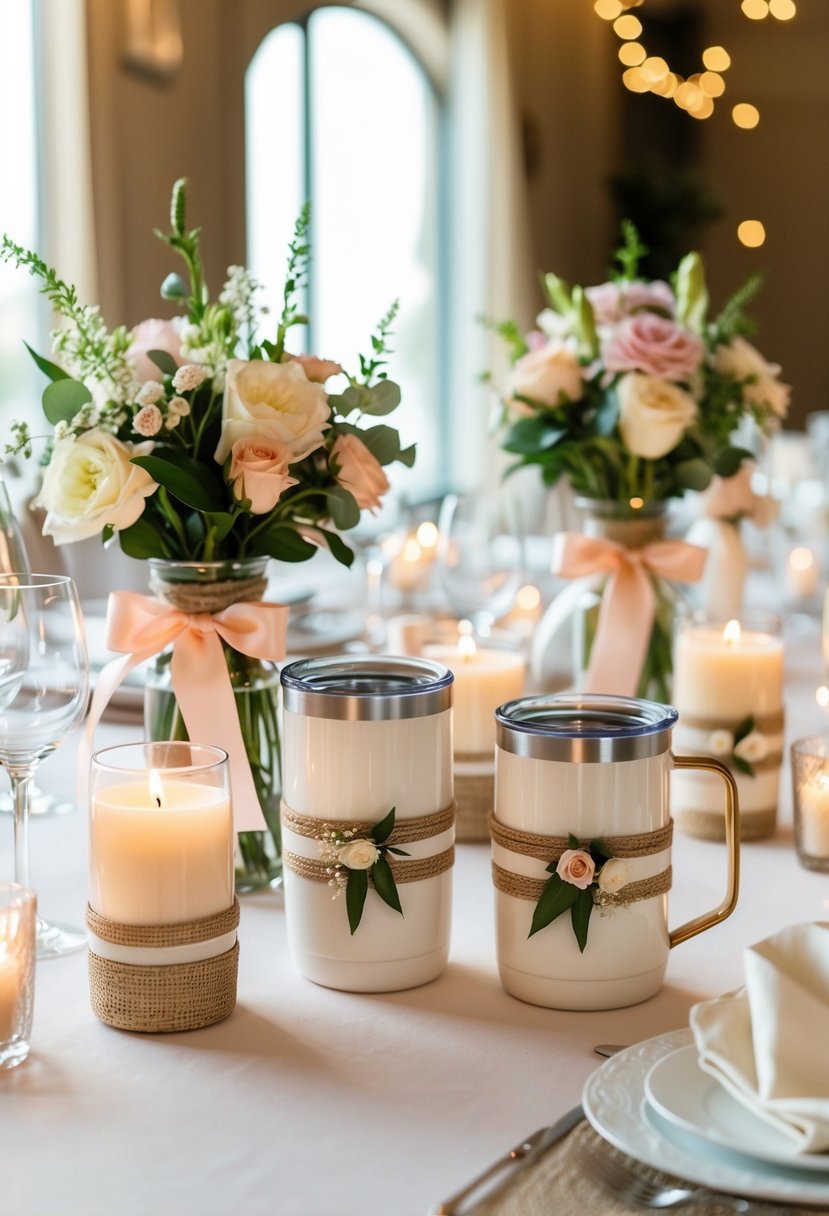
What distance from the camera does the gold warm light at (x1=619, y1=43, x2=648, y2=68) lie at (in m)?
7.67

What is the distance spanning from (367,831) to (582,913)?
15 cm

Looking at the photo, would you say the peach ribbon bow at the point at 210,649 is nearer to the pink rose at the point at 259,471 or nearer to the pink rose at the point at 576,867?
the pink rose at the point at 259,471

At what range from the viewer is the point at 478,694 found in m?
1.31

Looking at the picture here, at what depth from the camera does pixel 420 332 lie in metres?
6.00

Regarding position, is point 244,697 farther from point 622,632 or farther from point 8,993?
point 622,632

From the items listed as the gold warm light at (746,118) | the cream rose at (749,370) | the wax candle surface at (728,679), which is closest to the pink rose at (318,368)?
the wax candle surface at (728,679)

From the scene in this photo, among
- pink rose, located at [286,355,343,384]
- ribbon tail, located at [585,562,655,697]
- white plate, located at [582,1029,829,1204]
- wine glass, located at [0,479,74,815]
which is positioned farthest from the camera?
ribbon tail, located at [585,562,655,697]

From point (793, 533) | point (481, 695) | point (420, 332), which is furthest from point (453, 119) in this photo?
point (481, 695)

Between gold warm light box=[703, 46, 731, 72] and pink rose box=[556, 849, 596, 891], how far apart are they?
7.22 meters

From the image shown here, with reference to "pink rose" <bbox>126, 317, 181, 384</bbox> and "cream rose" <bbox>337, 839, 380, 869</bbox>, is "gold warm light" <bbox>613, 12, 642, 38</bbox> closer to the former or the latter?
"pink rose" <bbox>126, 317, 181, 384</bbox>

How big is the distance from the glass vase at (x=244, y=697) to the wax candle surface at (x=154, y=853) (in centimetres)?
27

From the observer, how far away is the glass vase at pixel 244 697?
3.74ft

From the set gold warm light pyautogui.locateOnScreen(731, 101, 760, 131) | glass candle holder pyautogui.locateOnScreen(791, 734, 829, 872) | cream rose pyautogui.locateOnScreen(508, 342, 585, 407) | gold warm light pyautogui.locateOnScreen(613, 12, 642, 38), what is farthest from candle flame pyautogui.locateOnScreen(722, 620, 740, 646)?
gold warm light pyautogui.locateOnScreen(613, 12, 642, 38)

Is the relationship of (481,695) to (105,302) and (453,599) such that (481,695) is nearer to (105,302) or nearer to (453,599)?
(453,599)
